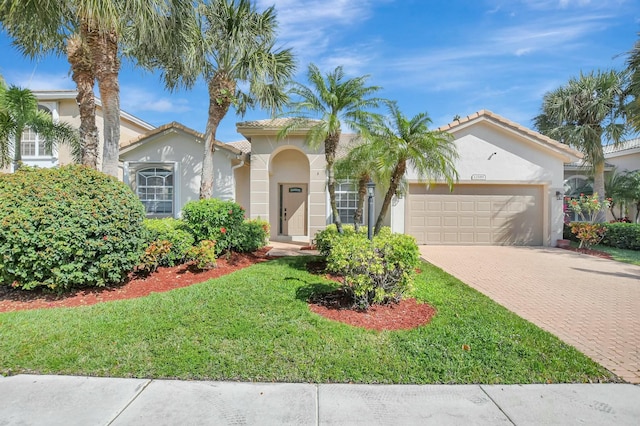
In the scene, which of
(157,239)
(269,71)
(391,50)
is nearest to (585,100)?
(391,50)

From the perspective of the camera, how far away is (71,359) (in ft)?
12.4

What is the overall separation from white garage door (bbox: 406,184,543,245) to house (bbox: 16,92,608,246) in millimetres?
43

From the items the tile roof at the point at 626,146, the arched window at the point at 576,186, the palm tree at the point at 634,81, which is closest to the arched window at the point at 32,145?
the palm tree at the point at 634,81

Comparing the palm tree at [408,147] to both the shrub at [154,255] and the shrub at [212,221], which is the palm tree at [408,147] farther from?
the shrub at [154,255]

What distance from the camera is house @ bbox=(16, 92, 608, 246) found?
13.1 meters

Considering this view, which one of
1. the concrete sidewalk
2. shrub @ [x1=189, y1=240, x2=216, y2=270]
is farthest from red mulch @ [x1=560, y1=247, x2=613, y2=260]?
shrub @ [x1=189, y1=240, x2=216, y2=270]

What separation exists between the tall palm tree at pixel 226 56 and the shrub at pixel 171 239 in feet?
10.6

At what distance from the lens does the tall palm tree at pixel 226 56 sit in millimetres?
10211

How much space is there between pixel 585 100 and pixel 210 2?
16.4m

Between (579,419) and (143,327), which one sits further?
(143,327)

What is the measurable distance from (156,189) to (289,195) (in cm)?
578

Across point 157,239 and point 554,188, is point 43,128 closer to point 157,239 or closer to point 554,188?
point 157,239

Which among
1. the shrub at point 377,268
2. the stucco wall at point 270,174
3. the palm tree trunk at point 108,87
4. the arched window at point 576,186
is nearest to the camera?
the shrub at point 377,268

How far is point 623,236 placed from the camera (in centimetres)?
1280
